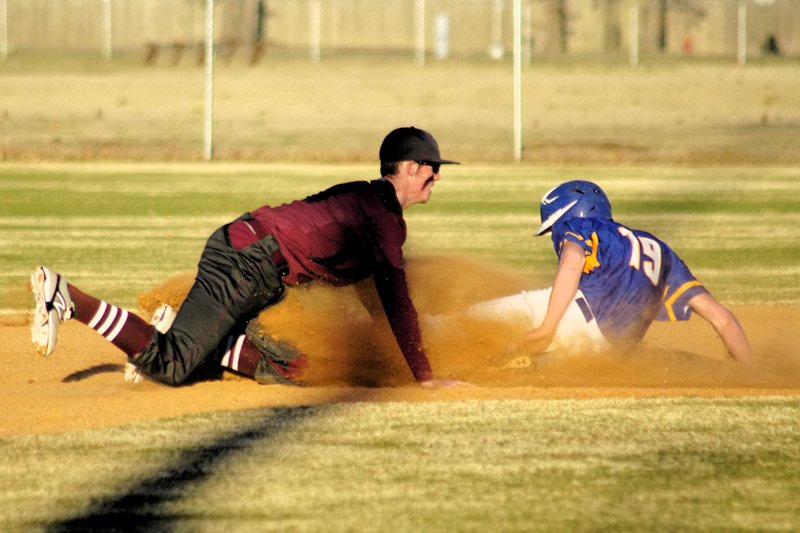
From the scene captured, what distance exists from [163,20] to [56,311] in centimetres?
3640

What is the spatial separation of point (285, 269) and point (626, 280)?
176cm

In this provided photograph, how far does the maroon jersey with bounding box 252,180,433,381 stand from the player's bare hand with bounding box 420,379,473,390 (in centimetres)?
3

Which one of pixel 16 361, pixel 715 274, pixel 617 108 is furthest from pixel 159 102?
pixel 16 361

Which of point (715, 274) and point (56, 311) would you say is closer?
point (56, 311)

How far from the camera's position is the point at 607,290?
22.2 ft

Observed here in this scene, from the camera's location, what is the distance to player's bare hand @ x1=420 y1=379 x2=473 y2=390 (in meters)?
6.20

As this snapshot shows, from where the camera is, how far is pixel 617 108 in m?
29.9

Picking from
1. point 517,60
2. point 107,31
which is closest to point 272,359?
point 517,60

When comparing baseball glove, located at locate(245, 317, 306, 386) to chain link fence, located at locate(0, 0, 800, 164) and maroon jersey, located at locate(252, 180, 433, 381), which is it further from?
chain link fence, located at locate(0, 0, 800, 164)

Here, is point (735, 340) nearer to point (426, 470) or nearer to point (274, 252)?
point (274, 252)

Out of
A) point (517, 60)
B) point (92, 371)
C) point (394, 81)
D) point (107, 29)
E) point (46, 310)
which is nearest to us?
point (46, 310)

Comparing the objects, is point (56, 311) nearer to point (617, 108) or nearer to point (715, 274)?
point (715, 274)

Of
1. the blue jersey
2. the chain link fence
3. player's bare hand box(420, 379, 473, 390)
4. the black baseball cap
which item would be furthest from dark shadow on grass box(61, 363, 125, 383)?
the chain link fence

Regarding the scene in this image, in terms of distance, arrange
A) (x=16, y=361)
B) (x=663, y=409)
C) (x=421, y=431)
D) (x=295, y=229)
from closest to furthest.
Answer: (x=421, y=431) → (x=663, y=409) → (x=295, y=229) → (x=16, y=361)
